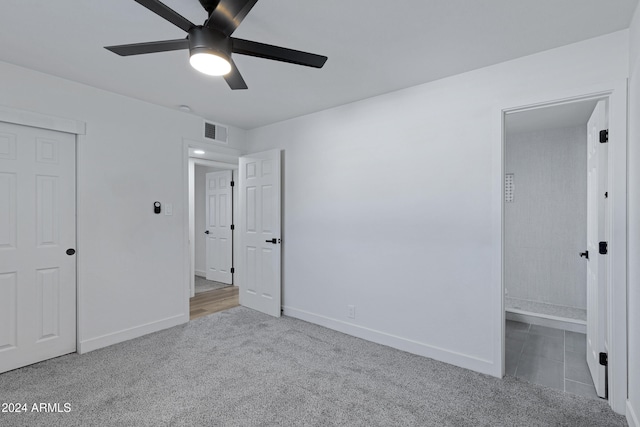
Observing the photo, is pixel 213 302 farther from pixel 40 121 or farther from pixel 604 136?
pixel 604 136

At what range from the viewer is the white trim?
252 cm

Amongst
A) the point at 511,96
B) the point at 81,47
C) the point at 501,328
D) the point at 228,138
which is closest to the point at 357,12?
the point at 511,96

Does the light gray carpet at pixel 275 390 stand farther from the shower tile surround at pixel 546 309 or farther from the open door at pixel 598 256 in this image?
the shower tile surround at pixel 546 309

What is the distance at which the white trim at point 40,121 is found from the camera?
8.25ft

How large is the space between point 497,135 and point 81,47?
10.2ft

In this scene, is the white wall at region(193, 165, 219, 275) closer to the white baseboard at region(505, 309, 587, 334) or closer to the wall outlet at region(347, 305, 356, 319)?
the wall outlet at region(347, 305, 356, 319)

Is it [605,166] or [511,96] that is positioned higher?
[511,96]

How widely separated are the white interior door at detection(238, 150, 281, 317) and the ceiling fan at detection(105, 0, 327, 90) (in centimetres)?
222

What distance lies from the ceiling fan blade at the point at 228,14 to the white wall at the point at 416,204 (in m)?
1.89

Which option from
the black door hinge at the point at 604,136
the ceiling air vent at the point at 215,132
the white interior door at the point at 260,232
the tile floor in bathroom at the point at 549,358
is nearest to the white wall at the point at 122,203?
the ceiling air vent at the point at 215,132

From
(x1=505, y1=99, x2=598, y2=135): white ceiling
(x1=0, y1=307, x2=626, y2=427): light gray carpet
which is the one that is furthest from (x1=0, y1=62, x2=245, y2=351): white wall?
(x1=505, y1=99, x2=598, y2=135): white ceiling

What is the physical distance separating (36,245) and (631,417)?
438cm

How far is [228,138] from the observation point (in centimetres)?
425

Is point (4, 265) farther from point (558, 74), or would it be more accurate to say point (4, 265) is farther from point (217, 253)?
point (558, 74)
